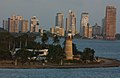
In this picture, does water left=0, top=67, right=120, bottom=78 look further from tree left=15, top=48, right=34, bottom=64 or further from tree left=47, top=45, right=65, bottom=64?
tree left=15, top=48, right=34, bottom=64

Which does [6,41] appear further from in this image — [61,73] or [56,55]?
[61,73]

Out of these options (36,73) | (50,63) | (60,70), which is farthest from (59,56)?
(36,73)

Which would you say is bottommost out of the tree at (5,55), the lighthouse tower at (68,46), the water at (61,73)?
the water at (61,73)

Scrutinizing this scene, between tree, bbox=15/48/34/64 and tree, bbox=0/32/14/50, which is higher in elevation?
tree, bbox=0/32/14/50

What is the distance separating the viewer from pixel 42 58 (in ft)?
311

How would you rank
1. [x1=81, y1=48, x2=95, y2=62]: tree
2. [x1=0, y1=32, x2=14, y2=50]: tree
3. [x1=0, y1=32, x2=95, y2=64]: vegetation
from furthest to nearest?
[x1=0, y1=32, x2=14, y2=50]: tree
[x1=81, y1=48, x2=95, y2=62]: tree
[x1=0, y1=32, x2=95, y2=64]: vegetation

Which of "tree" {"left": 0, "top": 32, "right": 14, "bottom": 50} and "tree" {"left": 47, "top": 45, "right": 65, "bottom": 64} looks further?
"tree" {"left": 0, "top": 32, "right": 14, "bottom": 50}

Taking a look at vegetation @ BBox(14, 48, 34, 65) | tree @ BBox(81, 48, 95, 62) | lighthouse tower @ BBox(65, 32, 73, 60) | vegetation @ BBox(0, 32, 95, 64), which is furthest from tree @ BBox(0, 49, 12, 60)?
tree @ BBox(81, 48, 95, 62)

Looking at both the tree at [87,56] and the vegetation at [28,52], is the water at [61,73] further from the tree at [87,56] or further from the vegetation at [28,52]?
the tree at [87,56]

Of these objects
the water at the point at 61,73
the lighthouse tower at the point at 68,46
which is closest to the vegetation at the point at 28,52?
the lighthouse tower at the point at 68,46

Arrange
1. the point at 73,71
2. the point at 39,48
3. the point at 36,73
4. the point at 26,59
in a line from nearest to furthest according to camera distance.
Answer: the point at 36,73
the point at 73,71
the point at 26,59
the point at 39,48

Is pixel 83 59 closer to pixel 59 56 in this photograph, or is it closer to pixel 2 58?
pixel 59 56

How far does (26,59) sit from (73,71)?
10786mm

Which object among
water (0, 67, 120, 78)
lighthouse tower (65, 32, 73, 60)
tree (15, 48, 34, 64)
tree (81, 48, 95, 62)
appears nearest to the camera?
water (0, 67, 120, 78)
